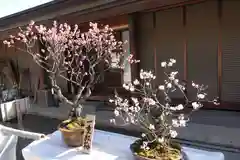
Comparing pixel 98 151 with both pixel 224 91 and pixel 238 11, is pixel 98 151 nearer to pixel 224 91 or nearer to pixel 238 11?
pixel 224 91

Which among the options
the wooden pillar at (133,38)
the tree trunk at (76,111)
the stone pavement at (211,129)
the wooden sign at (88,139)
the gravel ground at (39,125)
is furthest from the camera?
the wooden pillar at (133,38)

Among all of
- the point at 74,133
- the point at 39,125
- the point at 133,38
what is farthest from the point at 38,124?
the point at 74,133

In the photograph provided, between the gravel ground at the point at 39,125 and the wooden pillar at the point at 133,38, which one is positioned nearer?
the gravel ground at the point at 39,125

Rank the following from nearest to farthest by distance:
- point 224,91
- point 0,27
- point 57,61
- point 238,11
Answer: point 57,61, point 238,11, point 224,91, point 0,27

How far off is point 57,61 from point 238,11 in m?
3.35

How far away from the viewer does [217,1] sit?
426 centimetres

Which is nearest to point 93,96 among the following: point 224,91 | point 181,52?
point 181,52

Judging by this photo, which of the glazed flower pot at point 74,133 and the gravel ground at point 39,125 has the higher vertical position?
the glazed flower pot at point 74,133

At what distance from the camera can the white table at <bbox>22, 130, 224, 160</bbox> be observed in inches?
67.2

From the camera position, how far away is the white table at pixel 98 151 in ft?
5.60

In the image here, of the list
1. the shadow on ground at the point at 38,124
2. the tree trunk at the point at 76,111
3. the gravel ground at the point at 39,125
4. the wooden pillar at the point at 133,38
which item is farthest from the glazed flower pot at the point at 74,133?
the wooden pillar at the point at 133,38

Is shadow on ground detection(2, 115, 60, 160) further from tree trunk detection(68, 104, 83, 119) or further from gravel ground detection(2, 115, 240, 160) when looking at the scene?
tree trunk detection(68, 104, 83, 119)

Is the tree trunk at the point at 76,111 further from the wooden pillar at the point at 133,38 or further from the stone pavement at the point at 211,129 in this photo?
the wooden pillar at the point at 133,38

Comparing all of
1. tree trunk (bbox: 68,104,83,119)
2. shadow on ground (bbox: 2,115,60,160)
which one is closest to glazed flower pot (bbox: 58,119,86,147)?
tree trunk (bbox: 68,104,83,119)
